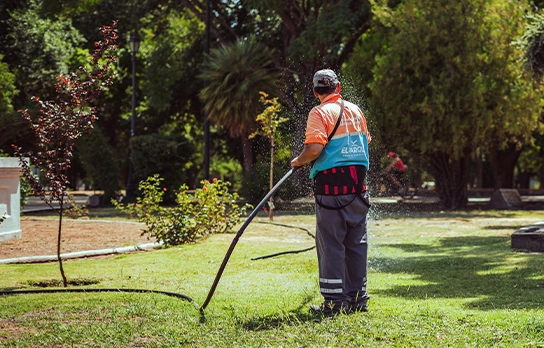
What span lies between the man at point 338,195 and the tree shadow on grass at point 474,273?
113 cm

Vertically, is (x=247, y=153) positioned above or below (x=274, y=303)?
above

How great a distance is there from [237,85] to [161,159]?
3.91m

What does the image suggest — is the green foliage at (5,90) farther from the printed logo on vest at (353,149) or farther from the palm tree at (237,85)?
the printed logo on vest at (353,149)

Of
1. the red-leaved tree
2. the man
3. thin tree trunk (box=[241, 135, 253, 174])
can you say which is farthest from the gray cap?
thin tree trunk (box=[241, 135, 253, 174])

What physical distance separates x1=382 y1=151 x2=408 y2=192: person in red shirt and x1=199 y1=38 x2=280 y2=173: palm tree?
16.4ft

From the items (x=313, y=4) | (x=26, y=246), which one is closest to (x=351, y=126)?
(x=26, y=246)

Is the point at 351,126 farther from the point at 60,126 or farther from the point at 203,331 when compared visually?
the point at 60,126

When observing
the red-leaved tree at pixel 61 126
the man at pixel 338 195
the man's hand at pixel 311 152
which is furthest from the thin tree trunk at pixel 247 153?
the man's hand at pixel 311 152

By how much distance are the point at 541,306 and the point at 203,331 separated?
295 centimetres

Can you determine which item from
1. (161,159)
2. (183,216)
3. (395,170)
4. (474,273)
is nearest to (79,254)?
(183,216)

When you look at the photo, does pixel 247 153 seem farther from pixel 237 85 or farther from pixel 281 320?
pixel 281 320

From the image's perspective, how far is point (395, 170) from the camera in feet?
99.8

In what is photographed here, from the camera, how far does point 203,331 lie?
5.73 metres

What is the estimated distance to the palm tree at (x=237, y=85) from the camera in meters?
26.8
